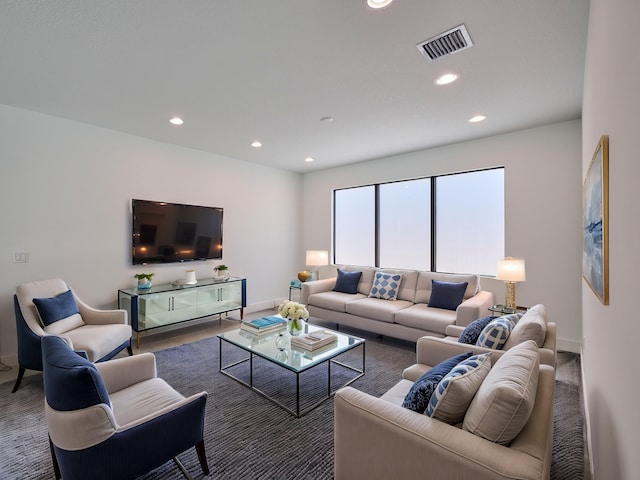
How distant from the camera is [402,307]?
3934 mm

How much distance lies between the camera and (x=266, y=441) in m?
2.04

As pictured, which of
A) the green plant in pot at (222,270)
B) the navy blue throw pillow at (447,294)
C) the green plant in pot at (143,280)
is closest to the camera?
the navy blue throw pillow at (447,294)

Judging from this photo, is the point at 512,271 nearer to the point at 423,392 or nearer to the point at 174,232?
the point at 423,392

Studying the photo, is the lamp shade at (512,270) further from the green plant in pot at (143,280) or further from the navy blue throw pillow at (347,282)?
the green plant in pot at (143,280)

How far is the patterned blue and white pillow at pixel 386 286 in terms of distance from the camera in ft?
14.3

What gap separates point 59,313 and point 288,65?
9.88ft

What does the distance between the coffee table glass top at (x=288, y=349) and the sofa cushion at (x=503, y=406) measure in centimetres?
136

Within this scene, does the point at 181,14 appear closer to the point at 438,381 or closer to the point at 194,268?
the point at 438,381

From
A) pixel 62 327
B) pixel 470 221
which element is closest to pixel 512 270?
pixel 470 221

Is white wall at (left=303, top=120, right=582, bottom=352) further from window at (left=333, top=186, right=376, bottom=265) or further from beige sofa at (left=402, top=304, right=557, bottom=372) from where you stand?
beige sofa at (left=402, top=304, right=557, bottom=372)

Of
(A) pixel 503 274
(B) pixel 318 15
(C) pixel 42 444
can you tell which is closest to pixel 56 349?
(C) pixel 42 444

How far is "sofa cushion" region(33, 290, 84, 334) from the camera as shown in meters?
2.75

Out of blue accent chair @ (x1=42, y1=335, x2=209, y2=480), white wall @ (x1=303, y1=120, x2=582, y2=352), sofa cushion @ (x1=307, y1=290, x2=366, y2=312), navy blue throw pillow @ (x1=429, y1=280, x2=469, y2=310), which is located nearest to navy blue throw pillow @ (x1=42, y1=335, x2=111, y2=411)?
blue accent chair @ (x1=42, y1=335, x2=209, y2=480)

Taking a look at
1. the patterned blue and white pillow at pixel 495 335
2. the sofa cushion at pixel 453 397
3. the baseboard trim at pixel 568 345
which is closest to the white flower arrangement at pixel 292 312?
the patterned blue and white pillow at pixel 495 335
